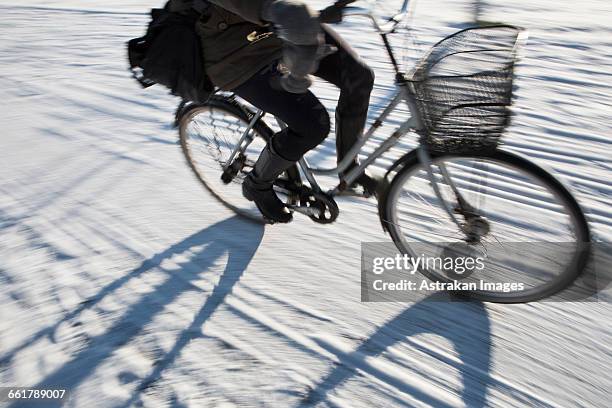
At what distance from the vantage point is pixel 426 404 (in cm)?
181

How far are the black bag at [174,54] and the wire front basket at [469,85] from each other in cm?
75

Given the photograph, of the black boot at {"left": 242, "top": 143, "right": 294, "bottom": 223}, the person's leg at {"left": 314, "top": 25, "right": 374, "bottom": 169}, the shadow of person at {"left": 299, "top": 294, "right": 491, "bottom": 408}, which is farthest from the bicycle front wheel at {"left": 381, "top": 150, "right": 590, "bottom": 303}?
the black boot at {"left": 242, "top": 143, "right": 294, "bottom": 223}

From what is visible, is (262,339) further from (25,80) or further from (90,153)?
(25,80)

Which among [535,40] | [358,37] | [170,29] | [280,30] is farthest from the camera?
[358,37]

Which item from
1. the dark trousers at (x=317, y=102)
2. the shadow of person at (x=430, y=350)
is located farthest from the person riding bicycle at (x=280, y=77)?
the shadow of person at (x=430, y=350)

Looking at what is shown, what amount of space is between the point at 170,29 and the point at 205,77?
20 cm

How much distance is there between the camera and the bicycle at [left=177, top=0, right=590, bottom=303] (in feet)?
5.70

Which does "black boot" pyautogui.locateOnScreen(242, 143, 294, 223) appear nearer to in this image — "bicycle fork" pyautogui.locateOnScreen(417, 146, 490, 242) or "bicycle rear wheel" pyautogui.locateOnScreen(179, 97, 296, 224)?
"bicycle rear wheel" pyautogui.locateOnScreen(179, 97, 296, 224)

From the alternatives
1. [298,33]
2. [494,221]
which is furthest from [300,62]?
[494,221]

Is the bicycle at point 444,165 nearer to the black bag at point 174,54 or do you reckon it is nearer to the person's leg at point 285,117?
the person's leg at point 285,117

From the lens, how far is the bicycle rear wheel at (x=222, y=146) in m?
2.57

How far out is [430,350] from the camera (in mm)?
2004

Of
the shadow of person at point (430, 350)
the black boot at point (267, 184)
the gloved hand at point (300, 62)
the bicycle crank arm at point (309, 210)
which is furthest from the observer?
the bicycle crank arm at point (309, 210)

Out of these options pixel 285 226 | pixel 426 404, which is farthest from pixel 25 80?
pixel 426 404
